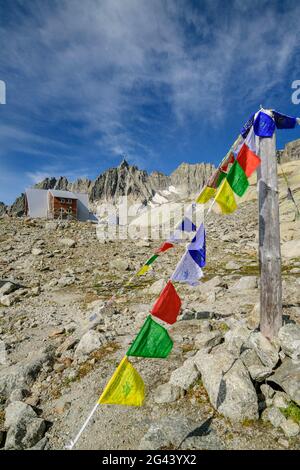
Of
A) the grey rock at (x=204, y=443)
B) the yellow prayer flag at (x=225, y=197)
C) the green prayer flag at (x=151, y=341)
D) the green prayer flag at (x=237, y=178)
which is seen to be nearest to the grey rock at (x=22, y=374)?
the green prayer flag at (x=151, y=341)

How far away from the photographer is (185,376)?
6371mm

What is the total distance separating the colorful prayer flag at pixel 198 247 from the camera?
20.9 ft

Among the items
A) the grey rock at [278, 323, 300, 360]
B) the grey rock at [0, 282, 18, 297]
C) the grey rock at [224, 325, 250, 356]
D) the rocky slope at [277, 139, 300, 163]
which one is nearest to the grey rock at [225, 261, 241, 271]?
the grey rock at [224, 325, 250, 356]

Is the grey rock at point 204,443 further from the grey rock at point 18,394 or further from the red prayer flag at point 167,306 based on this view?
the grey rock at point 18,394

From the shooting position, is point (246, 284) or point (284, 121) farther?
point (246, 284)

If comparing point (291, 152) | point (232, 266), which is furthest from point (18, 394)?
point (291, 152)

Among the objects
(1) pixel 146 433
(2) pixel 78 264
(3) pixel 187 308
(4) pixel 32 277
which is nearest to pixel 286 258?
(3) pixel 187 308

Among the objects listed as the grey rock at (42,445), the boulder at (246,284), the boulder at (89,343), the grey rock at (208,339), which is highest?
the boulder at (246,284)

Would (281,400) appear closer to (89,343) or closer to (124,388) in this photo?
(124,388)

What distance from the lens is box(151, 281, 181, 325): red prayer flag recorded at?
5.71 metres

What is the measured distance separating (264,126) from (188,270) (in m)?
3.56

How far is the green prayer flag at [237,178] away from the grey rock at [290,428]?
13.0 feet

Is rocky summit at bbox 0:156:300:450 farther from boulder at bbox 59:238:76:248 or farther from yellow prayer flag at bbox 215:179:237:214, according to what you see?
boulder at bbox 59:238:76:248
